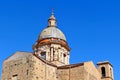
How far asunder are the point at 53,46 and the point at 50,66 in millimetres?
7752

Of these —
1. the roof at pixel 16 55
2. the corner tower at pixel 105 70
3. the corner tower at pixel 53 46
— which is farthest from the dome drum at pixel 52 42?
the roof at pixel 16 55

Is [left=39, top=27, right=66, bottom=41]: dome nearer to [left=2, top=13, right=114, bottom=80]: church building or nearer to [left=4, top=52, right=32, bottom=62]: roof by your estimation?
[left=2, top=13, right=114, bottom=80]: church building

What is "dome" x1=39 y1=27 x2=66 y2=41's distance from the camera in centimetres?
5083

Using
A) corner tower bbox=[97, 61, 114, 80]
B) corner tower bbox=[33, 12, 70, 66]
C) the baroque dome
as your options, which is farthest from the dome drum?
corner tower bbox=[97, 61, 114, 80]

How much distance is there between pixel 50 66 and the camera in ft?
137

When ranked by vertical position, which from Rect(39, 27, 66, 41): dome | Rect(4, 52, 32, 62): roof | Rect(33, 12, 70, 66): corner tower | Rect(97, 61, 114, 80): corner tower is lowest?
Rect(97, 61, 114, 80): corner tower

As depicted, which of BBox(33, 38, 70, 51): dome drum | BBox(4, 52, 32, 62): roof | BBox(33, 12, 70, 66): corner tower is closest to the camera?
BBox(4, 52, 32, 62): roof

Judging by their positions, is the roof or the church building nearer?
the church building

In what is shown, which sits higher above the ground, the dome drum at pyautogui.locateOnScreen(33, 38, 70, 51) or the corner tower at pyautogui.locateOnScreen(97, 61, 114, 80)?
the dome drum at pyautogui.locateOnScreen(33, 38, 70, 51)

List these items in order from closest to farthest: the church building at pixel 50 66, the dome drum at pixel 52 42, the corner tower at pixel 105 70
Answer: the church building at pixel 50 66, the corner tower at pixel 105 70, the dome drum at pixel 52 42

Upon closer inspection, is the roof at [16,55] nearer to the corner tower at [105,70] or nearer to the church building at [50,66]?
the church building at [50,66]

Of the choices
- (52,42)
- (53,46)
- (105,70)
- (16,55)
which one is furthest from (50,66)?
(105,70)

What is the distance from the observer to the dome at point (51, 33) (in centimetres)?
5083

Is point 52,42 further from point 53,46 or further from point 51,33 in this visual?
point 51,33
